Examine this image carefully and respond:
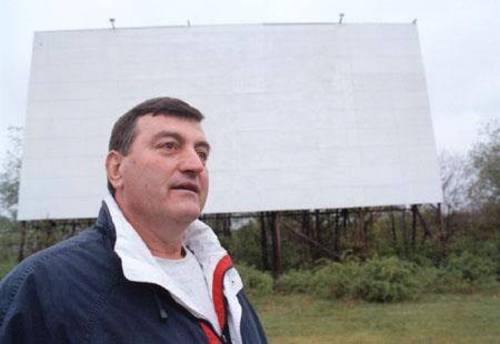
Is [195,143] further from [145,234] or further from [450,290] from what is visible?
[450,290]

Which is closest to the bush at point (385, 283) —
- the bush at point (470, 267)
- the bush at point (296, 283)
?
the bush at point (296, 283)

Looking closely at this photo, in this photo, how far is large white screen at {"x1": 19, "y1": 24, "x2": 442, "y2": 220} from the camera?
45.1ft

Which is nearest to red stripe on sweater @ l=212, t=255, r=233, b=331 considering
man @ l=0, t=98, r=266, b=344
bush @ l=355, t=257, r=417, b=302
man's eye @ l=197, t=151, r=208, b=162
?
man @ l=0, t=98, r=266, b=344

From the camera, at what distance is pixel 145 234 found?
1.58m

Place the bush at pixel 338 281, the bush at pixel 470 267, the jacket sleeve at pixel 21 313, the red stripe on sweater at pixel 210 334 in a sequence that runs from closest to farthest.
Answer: the jacket sleeve at pixel 21 313, the red stripe on sweater at pixel 210 334, the bush at pixel 338 281, the bush at pixel 470 267

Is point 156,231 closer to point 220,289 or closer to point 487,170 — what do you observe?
point 220,289

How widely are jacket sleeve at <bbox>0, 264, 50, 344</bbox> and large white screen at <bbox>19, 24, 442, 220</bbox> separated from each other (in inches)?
486

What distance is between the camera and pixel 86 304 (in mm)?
1229

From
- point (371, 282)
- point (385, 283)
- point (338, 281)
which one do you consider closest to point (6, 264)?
point (338, 281)

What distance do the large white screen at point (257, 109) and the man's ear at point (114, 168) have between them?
11949 millimetres

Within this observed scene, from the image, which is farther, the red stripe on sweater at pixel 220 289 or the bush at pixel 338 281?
the bush at pixel 338 281

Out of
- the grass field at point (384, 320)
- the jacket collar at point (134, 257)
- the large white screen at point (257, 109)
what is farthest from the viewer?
the large white screen at point (257, 109)

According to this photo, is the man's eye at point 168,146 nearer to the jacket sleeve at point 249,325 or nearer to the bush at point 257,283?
the jacket sleeve at point 249,325

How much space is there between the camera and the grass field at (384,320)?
7.17m
